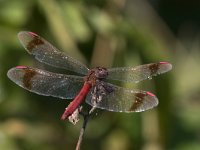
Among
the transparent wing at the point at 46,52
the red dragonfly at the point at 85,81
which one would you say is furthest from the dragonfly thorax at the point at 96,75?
the transparent wing at the point at 46,52

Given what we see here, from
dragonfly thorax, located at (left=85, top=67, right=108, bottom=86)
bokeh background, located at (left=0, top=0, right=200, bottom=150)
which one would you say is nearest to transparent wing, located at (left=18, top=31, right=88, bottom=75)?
dragonfly thorax, located at (left=85, top=67, right=108, bottom=86)

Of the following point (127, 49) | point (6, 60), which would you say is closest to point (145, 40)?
point (127, 49)

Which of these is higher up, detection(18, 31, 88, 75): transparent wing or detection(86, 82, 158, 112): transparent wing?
detection(18, 31, 88, 75): transparent wing

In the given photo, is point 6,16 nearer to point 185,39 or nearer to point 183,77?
point 183,77

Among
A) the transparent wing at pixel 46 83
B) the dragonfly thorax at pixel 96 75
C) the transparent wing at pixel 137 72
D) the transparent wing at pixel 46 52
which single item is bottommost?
the transparent wing at pixel 46 83

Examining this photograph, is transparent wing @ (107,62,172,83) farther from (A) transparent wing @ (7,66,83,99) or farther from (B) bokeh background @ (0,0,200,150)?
(B) bokeh background @ (0,0,200,150)

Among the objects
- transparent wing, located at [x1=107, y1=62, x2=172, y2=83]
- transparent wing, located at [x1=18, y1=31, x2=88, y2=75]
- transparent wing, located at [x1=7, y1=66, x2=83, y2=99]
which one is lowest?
transparent wing, located at [x1=7, y1=66, x2=83, y2=99]

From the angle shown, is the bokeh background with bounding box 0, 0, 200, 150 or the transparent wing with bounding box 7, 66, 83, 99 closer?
the transparent wing with bounding box 7, 66, 83, 99

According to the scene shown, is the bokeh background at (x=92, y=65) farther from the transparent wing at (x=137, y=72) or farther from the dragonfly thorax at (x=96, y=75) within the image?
the dragonfly thorax at (x=96, y=75)

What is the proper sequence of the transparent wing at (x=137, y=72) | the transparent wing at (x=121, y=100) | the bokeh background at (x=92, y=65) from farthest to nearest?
the bokeh background at (x=92, y=65) < the transparent wing at (x=137, y=72) < the transparent wing at (x=121, y=100)
